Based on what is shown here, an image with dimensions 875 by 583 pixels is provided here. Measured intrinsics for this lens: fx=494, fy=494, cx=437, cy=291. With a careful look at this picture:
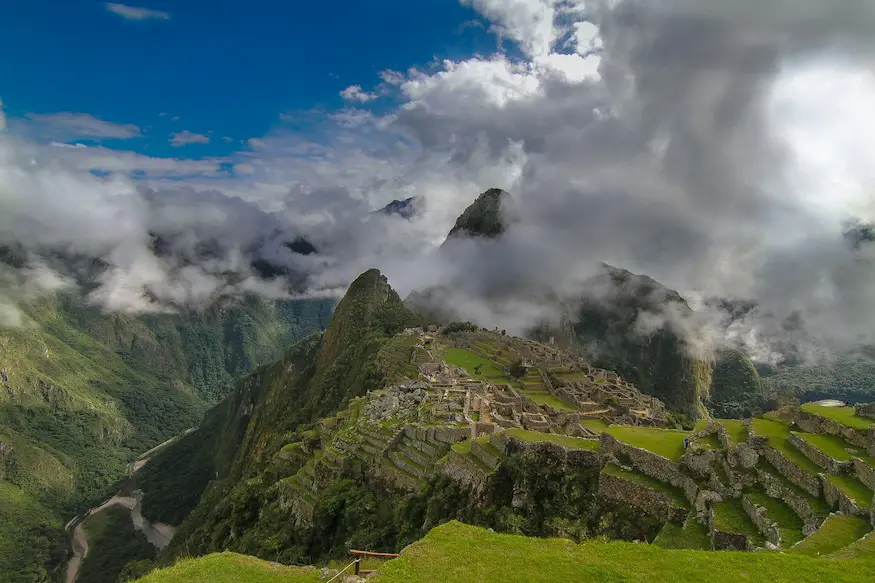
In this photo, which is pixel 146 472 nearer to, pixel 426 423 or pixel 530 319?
pixel 530 319

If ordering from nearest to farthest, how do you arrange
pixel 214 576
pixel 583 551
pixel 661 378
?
1. pixel 583 551
2. pixel 214 576
3. pixel 661 378

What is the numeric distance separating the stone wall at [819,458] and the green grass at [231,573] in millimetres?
18513

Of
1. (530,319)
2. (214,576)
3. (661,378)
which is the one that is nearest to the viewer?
(214,576)

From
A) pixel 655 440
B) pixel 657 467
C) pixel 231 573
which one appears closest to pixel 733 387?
pixel 655 440

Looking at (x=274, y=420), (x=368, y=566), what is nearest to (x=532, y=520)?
(x=368, y=566)

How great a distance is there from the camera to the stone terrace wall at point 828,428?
2016 centimetres

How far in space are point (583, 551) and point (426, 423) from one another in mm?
23815

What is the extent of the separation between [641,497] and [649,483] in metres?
0.80

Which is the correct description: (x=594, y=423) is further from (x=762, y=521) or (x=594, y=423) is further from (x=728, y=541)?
(x=728, y=541)

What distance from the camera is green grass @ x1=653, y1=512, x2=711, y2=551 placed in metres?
17.6

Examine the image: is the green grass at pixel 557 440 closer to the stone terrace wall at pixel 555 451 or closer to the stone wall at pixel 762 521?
the stone terrace wall at pixel 555 451

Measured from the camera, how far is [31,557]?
122 meters

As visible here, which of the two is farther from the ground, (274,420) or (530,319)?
(530,319)

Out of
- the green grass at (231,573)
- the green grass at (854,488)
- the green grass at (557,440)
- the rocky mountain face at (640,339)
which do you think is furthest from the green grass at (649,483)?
the rocky mountain face at (640,339)
